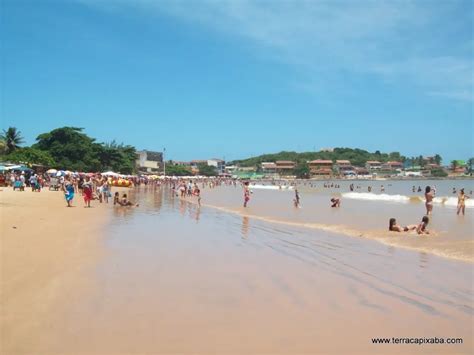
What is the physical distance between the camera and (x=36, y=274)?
638cm

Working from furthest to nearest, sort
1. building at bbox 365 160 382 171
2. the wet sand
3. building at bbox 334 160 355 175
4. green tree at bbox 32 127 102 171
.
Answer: building at bbox 365 160 382 171, building at bbox 334 160 355 175, green tree at bbox 32 127 102 171, the wet sand

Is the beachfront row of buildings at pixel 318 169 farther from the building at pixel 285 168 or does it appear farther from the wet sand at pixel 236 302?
the wet sand at pixel 236 302

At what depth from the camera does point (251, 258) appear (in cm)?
834

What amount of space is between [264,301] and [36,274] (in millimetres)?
3447

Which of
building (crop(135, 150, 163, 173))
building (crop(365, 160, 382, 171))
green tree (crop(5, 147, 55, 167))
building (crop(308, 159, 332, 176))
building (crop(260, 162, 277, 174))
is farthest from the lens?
building (crop(365, 160, 382, 171))

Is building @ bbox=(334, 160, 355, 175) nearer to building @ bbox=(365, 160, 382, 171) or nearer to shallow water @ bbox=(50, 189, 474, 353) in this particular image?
building @ bbox=(365, 160, 382, 171)

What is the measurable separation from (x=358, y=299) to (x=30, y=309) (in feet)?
13.0

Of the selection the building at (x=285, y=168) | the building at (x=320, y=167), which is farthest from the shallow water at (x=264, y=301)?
the building at (x=285, y=168)

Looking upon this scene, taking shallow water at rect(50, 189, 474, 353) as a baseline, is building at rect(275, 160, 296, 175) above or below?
above

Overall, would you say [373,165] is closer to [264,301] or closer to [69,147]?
[69,147]

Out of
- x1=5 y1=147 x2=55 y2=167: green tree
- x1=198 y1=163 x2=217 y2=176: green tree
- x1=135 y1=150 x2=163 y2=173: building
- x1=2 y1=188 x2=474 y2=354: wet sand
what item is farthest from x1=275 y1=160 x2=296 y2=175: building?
x1=2 y1=188 x2=474 y2=354: wet sand

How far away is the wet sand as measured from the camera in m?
4.14

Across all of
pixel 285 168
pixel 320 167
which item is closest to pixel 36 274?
pixel 320 167

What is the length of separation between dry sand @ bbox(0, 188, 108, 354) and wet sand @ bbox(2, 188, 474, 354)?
0.02m
